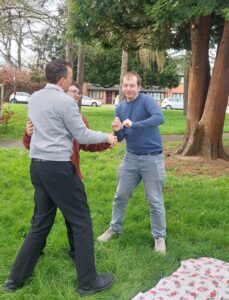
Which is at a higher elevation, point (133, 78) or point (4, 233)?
point (133, 78)

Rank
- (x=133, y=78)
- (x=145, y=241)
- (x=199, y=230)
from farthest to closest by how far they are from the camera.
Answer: (x=199, y=230) → (x=145, y=241) → (x=133, y=78)

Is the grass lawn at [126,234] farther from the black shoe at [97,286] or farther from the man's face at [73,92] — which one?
the man's face at [73,92]

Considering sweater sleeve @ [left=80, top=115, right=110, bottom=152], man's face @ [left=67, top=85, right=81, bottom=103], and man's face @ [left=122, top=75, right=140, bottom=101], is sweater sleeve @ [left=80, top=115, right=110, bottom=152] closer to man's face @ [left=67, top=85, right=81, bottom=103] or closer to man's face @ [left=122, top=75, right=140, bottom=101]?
man's face @ [left=67, top=85, right=81, bottom=103]

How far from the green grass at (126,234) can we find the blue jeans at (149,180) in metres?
0.35

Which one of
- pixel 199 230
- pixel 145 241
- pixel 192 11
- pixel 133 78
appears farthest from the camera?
pixel 192 11

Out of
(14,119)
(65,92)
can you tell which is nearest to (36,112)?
(65,92)

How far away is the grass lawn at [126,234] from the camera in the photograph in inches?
168

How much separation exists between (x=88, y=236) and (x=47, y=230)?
1.21 ft

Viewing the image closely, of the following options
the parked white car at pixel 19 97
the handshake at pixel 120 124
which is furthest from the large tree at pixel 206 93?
the parked white car at pixel 19 97

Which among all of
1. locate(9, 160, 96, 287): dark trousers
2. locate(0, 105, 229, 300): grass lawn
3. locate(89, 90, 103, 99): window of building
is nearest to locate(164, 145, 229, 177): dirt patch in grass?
locate(0, 105, 229, 300): grass lawn

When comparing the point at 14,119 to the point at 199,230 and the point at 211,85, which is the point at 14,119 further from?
the point at 199,230

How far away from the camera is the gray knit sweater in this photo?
153 inches

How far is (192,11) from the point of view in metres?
7.94

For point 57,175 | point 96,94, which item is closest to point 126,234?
point 57,175
